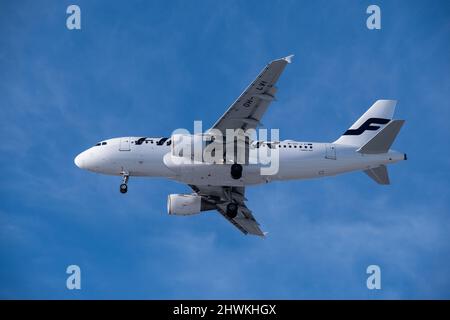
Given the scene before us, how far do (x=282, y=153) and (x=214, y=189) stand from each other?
27.4 ft

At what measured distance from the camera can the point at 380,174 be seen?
56031 mm

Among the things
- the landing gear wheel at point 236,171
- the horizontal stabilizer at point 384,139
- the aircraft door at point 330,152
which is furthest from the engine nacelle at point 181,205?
the horizontal stabilizer at point 384,139

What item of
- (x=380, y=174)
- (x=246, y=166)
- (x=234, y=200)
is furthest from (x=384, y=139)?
(x=234, y=200)

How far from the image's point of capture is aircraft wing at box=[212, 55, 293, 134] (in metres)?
46.6

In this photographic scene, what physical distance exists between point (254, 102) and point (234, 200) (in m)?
14.2

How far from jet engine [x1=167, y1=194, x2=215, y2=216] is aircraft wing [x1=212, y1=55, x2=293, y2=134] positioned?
33.9 ft

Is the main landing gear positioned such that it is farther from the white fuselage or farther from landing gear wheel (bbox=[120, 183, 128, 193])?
the white fuselage

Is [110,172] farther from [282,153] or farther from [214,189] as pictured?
[282,153]

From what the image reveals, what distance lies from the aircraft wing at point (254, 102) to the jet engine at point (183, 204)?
10339mm

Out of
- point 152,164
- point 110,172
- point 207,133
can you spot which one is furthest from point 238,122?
point 110,172

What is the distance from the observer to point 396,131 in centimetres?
5322

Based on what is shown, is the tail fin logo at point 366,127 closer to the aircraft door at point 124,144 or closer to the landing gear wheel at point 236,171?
the landing gear wheel at point 236,171

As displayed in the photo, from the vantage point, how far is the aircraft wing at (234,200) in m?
60.4

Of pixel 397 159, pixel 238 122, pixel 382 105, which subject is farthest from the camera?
pixel 382 105
